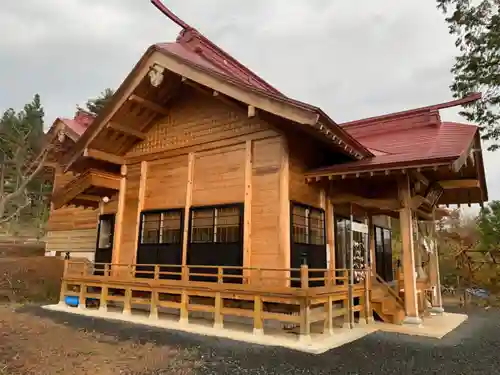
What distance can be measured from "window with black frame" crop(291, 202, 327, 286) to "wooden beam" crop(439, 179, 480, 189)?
4047 mm

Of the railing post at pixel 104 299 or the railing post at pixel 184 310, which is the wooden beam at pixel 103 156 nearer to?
the railing post at pixel 104 299

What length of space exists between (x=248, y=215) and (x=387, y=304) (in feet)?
12.0

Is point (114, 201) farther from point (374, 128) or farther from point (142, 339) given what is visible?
point (374, 128)

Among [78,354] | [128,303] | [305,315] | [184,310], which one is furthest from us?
[128,303]

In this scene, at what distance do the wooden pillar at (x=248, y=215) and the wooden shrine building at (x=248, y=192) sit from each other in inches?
1.1

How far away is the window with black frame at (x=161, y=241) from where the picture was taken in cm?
877

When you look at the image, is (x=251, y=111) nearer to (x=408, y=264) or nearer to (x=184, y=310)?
(x=184, y=310)

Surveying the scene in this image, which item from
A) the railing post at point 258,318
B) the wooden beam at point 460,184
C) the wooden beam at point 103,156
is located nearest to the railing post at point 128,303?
the railing post at point 258,318

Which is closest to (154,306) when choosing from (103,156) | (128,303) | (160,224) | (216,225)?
(128,303)

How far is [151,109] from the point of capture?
960 centimetres

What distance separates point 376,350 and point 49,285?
10.6 metres

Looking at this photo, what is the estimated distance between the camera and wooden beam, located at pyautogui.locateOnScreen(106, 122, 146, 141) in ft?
30.8

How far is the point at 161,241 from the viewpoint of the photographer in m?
9.16

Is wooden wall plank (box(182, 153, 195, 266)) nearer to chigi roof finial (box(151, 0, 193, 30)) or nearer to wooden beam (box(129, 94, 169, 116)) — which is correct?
wooden beam (box(129, 94, 169, 116))
